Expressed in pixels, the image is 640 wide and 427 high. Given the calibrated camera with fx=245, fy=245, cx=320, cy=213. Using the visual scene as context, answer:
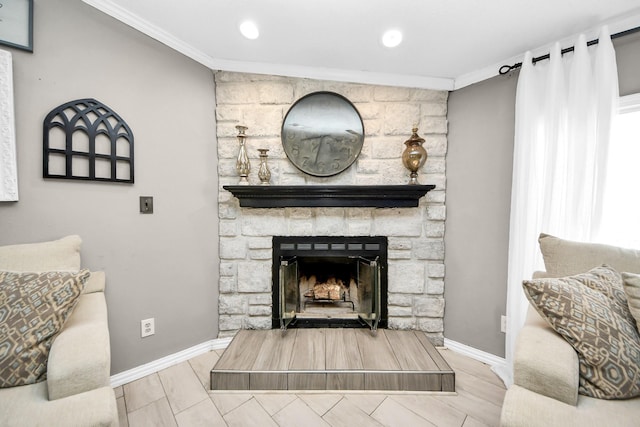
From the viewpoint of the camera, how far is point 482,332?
1.78 m

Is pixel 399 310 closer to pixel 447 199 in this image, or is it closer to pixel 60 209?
pixel 447 199

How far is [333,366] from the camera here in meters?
1.49

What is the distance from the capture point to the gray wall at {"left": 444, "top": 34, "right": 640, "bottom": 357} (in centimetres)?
170

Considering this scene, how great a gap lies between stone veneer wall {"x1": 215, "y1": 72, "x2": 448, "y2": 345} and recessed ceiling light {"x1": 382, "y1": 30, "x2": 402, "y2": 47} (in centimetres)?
37

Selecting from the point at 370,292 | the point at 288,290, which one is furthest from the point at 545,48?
the point at 288,290

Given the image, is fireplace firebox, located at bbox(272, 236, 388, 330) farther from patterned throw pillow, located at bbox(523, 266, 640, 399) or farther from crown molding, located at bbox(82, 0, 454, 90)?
crown molding, located at bbox(82, 0, 454, 90)

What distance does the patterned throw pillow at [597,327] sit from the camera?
2.67 ft

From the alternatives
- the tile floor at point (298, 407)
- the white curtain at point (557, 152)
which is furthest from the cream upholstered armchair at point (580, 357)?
the tile floor at point (298, 407)

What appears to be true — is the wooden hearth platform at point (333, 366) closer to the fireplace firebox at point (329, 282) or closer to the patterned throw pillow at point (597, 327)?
the fireplace firebox at point (329, 282)

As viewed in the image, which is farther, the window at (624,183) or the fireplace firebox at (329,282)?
the fireplace firebox at (329,282)

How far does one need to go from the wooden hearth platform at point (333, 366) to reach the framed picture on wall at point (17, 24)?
1957 millimetres

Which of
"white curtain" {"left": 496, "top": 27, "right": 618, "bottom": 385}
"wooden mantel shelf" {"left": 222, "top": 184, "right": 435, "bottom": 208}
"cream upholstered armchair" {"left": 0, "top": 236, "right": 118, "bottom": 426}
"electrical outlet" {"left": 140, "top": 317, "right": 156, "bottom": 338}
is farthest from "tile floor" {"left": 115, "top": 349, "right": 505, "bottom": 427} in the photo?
"wooden mantel shelf" {"left": 222, "top": 184, "right": 435, "bottom": 208}

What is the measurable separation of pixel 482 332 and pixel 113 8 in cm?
313

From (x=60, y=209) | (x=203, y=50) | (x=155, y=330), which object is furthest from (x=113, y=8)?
(x=155, y=330)
